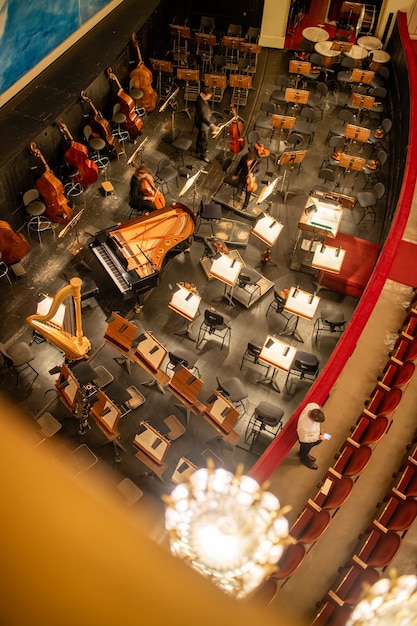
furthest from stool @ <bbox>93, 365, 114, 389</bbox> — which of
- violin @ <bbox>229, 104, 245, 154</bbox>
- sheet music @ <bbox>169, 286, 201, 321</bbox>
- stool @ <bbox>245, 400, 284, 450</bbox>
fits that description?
violin @ <bbox>229, 104, 245, 154</bbox>

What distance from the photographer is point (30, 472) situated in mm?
644

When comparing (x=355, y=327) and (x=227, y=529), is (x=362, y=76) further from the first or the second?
(x=227, y=529)

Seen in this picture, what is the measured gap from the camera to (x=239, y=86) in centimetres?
1212

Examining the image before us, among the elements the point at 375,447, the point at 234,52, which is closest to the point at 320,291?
the point at 375,447

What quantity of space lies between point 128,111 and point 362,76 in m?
5.08

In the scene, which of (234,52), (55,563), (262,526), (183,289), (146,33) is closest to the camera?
(55,563)

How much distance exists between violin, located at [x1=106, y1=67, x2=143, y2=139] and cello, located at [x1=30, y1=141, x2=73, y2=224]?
2.42 m

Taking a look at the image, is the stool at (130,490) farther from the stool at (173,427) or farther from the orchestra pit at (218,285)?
the stool at (173,427)

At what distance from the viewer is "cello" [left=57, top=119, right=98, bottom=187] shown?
9.73 metres

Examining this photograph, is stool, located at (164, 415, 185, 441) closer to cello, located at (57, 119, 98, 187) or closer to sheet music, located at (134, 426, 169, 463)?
sheet music, located at (134, 426, 169, 463)

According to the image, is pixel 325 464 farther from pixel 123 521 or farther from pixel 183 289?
pixel 123 521

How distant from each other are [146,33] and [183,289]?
6804mm

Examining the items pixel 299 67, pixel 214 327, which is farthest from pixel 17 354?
pixel 299 67

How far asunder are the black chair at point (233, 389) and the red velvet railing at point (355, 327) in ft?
3.17
